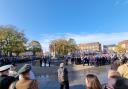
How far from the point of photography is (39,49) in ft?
530

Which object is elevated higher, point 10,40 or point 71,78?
point 10,40

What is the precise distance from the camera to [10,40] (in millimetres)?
95062

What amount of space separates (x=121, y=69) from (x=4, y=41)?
89252 millimetres

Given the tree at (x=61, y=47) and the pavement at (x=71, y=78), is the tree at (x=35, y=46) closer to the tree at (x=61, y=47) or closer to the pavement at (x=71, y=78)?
the tree at (x=61, y=47)

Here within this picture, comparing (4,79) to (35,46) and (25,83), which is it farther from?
(35,46)

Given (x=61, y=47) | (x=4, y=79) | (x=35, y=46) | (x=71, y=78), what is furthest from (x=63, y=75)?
(x=35, y=46)

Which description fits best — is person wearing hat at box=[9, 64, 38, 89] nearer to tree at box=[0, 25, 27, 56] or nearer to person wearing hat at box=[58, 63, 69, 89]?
person wearing hat at box=[58, 63, 69, 89]

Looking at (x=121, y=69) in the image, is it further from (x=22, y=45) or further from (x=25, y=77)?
(x=22, y=45)

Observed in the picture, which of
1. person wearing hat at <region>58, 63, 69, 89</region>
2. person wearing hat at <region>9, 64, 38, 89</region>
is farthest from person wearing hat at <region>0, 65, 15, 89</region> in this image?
person wearing hat at <region>58, 63, 69, 89</region>

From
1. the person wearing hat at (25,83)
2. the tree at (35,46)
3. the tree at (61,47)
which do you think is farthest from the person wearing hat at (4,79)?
the tree at (35,46)

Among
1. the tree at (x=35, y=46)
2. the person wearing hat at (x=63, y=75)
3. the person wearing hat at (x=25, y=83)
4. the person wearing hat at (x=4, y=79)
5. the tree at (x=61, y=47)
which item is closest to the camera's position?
the person wearing hat at (x=25, y=83)

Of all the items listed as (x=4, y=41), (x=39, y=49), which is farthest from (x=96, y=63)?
(x=39, y=49)

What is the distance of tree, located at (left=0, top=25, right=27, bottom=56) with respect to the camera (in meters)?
93.7

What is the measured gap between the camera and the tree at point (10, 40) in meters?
93.7
